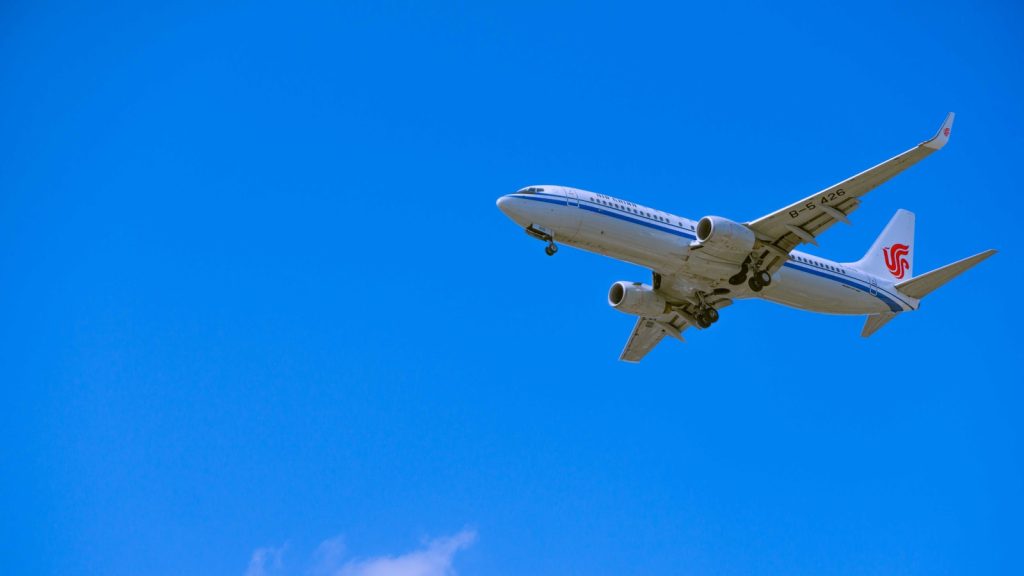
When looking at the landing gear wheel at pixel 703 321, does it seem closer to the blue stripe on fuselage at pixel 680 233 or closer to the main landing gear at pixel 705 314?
the main landing gear at pixel 705 314

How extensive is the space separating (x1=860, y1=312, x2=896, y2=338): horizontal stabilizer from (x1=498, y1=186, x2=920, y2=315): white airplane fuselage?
45cm

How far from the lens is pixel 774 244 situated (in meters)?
39.4

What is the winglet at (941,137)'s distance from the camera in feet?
114

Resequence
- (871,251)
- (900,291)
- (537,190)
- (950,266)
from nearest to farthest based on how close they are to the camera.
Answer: (537,190) → (950,266) → (900,291) → (871,251)

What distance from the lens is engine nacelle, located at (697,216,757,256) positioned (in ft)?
124

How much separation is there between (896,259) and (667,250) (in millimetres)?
15787

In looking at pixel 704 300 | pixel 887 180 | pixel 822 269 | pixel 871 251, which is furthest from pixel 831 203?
pixel 871 251

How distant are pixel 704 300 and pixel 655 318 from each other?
2.60 m

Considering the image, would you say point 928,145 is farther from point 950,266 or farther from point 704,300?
point 704,300

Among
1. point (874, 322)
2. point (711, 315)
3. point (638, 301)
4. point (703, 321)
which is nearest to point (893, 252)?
point (874, 322)

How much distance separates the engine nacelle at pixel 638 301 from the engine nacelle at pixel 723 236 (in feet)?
19.0

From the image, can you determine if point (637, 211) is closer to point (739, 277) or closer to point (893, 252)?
point (739, 277)

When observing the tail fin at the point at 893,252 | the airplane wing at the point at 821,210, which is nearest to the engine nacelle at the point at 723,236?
the airplane wing at the point at 821,210

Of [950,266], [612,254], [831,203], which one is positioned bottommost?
[950,266]
